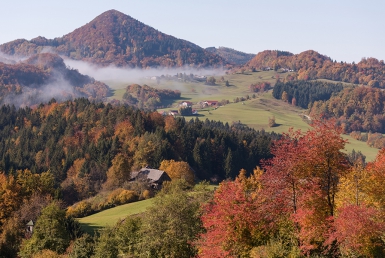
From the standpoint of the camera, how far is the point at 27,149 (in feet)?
335

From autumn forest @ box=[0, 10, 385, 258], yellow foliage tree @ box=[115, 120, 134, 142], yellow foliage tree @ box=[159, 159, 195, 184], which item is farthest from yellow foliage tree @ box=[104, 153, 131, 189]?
yellow foliage tree @ box=[115, 120, 134, 142]

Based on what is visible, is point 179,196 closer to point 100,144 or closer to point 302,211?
point 302,211

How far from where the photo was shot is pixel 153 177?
237 feet

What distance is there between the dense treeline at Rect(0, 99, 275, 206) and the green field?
1910cm

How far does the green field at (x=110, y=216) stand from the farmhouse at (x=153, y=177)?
32.8 feet

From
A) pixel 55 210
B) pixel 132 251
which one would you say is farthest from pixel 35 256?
pixel 132 251

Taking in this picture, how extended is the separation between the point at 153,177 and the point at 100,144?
82.0 ft

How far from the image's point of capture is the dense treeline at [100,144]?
85.8 meters

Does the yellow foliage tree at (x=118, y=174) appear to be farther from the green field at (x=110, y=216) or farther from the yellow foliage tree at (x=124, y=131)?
the yellow foliage tree at (x=124, y=131)

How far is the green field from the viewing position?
161ft

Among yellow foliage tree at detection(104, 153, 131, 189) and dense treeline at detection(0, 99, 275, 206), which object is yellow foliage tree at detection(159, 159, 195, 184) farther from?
yellow foliage tree at detection(104, 153, 131, 189)

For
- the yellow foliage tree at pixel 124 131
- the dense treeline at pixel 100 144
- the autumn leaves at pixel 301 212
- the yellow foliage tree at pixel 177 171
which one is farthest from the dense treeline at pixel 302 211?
the yellow foliage tree at pixel 124 131

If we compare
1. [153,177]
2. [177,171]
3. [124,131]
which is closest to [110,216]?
[153,177]

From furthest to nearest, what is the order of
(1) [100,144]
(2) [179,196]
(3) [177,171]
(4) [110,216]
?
(1) [100,144]
(3) [177,171]
(4) [110,216]
(2) [179,196]
